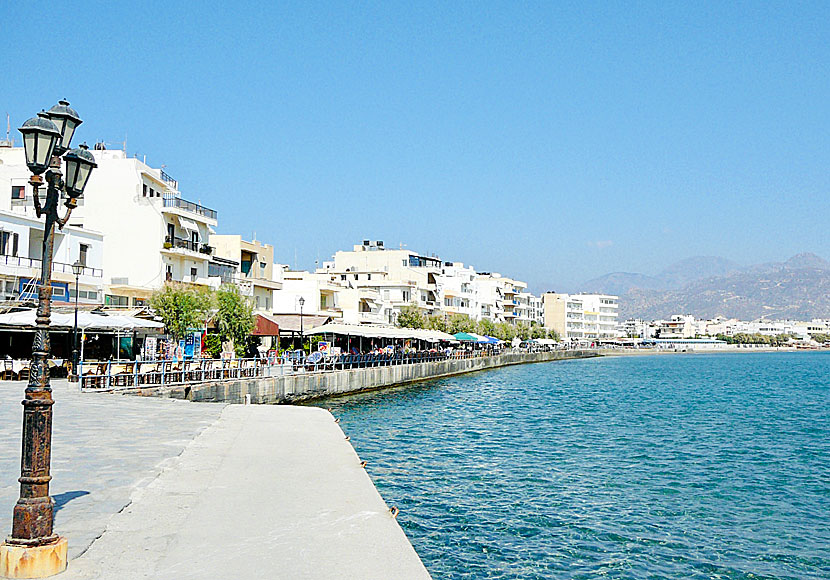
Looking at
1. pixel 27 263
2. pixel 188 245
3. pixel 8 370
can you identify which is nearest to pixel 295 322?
pixel 188 245

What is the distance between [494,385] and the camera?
61875 mm

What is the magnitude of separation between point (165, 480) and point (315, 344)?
4570cm

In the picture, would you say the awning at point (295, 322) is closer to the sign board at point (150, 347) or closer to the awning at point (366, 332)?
the awning at point (366, 332)

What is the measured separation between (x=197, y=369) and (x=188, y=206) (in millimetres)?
28050

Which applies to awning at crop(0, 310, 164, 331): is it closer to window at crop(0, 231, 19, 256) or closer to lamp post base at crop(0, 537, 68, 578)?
window at crop(0, 231, 19, 256)

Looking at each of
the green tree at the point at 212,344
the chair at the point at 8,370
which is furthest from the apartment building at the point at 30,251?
the green tree at the point at 212,344

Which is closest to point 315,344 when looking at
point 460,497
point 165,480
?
point 460,497

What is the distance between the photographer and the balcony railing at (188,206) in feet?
185

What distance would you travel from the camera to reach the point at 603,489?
60.0ft

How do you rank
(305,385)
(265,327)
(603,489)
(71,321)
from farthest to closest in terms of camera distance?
(265,327), (305,385), (71,321), (603,489)

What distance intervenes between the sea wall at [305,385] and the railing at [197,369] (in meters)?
0.68

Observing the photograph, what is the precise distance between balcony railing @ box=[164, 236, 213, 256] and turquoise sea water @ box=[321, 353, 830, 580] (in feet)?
75.9

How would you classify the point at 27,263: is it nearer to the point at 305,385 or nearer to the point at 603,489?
the point at 305,385

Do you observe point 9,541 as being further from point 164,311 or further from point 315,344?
point 315,344
